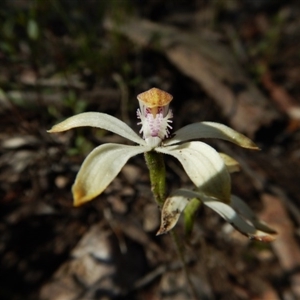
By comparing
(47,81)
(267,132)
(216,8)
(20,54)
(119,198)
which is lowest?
(119,198)

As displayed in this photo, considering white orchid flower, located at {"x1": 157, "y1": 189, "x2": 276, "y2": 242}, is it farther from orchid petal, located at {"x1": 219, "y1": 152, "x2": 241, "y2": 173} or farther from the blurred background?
the blurred background

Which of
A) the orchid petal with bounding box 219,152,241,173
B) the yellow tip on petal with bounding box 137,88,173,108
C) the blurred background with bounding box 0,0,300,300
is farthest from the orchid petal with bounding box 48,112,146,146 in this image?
the blurred background with bounding box 0,0,300,300

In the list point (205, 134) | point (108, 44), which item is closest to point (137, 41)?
point (108, 44)

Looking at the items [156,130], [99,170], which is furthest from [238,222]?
[99,170]

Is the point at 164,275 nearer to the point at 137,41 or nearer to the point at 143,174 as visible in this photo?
the point at 143,174

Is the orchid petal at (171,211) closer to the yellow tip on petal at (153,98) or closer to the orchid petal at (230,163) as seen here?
the orchid petal at (230,163)

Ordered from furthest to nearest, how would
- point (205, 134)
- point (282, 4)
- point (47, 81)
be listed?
point (282, 4), point (47, 81), point (205, 134)

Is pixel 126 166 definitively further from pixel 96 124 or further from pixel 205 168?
pixel 205 168
